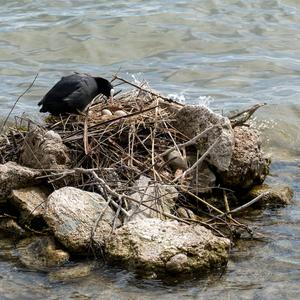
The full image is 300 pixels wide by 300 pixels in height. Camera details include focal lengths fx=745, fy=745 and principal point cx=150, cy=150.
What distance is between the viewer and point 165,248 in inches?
186

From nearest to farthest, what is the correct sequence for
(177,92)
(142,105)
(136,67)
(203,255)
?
(203,255), (142,105), (177,92), (136,67)

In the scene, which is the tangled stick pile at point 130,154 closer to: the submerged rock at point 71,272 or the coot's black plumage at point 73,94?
the coot's black plumage at point 73,94

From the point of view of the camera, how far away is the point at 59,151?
5750 mm

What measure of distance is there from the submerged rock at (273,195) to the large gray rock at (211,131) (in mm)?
464

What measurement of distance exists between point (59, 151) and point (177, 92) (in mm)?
4299

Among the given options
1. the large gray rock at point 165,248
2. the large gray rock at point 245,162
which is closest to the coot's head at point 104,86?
the large gray rock at point 245,162

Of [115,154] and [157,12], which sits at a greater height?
[115,154]

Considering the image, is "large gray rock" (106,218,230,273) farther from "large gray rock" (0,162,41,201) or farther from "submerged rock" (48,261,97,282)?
"large gray rock" (0,162,41,201)

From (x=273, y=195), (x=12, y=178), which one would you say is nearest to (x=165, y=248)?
(x=12, y=178)

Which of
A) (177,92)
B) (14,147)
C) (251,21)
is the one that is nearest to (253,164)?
(14,147)

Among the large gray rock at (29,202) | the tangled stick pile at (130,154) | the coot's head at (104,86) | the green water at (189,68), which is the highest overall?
the coot's head at (104,86)

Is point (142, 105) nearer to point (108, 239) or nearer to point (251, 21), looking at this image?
point (108, 239)

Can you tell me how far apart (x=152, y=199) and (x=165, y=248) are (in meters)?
0.60

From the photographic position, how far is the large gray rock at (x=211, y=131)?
589cm
